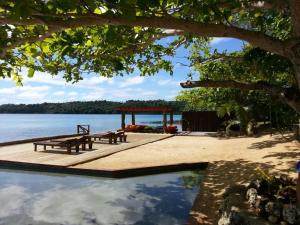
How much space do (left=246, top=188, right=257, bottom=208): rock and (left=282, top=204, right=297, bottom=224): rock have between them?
2.83ft

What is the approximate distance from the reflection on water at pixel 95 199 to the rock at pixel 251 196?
1.58 meters

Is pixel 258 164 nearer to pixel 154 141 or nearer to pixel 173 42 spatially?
pixel 173 42

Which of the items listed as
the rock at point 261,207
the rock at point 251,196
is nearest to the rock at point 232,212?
the rock at point 251,196

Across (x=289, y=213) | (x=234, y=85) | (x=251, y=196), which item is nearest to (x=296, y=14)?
(x=234, y=85)

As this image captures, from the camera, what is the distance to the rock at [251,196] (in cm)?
708

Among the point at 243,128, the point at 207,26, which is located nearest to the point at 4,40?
the point at 207,26

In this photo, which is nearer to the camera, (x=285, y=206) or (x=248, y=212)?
(x=285, y=206)

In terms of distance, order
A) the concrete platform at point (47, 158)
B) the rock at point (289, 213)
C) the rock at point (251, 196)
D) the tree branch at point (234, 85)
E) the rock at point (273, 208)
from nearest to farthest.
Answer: the tree branch at point (234, 85) < the rock at point (289, 213) < the rock at point (273, 208) < the rock at point (251, 196) < the concrete platform at point (47, 158)

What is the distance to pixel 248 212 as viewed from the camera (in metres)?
6.69

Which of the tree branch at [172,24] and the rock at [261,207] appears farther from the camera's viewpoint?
the rock at [261,207]


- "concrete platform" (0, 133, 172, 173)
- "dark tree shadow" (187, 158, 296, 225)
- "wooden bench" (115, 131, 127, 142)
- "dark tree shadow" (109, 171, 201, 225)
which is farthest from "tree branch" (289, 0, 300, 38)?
"wooden bench" (115, 131, 127, 142)

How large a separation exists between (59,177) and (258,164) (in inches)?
269

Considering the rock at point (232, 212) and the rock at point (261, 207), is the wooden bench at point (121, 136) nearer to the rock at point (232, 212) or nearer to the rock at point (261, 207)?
the rock at point (232, 212)

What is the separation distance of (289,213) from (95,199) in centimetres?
541
